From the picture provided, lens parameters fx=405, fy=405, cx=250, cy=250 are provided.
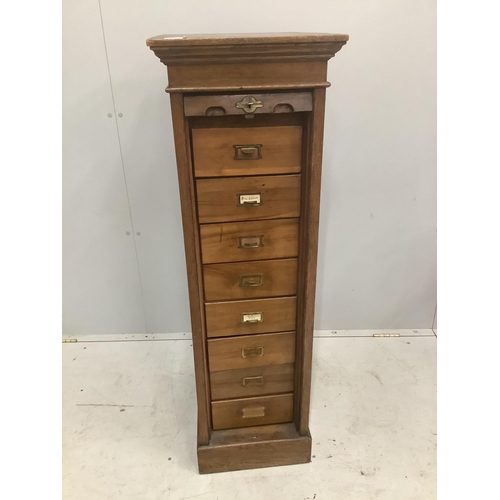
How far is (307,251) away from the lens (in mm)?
1210

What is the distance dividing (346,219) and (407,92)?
582 millimetres

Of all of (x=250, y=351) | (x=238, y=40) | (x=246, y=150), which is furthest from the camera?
(x=250, y=351)

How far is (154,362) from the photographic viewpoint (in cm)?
193

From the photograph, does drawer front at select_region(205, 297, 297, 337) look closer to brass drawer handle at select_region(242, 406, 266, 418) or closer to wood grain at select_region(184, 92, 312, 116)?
brass drawer handle at select_region(242, 406, 266, 418)

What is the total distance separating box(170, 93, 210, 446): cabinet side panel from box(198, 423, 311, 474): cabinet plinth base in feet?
0.17

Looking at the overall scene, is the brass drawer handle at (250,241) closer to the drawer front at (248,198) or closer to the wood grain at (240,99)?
the drawer front at (248,198)

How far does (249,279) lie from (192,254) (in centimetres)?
20

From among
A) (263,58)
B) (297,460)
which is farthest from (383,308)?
(263,58)

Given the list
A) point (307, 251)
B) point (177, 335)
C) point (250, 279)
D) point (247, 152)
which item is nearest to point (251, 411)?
point (250, 279)

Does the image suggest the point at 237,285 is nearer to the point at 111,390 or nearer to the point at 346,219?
the point at 346,219

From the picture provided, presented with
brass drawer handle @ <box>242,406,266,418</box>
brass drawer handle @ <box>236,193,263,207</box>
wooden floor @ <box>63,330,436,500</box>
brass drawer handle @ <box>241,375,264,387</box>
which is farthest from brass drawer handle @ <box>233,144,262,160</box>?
wooden floor @ <box>63,330,436,500</box>

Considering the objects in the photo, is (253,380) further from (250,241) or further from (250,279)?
(250,241)

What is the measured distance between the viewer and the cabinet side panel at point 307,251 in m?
1.09

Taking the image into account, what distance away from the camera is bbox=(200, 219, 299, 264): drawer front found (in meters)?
1.20
